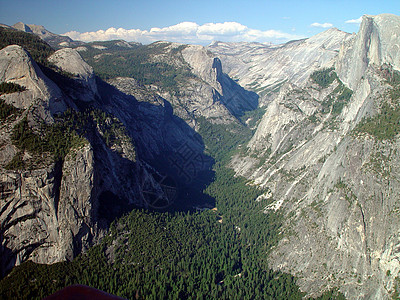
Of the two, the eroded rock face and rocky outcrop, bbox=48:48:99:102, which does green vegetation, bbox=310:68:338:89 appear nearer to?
rocky outcrop, bbox=48:48:99:102

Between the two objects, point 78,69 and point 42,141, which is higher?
point 78,69

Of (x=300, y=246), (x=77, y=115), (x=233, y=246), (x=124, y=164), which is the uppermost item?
(x=77, y=115)

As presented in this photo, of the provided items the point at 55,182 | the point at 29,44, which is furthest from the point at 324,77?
the point at 55,182

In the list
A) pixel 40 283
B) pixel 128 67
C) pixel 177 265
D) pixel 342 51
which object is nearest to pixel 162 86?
pixel 128 67

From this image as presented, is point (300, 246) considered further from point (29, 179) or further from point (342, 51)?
point (342, 51)

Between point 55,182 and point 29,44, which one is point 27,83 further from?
point 29,44

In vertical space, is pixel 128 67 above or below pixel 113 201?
above

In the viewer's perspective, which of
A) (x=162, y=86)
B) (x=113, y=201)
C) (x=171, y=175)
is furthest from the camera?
(x=162, y=86)

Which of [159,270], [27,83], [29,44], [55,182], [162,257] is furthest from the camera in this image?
[29,44]
